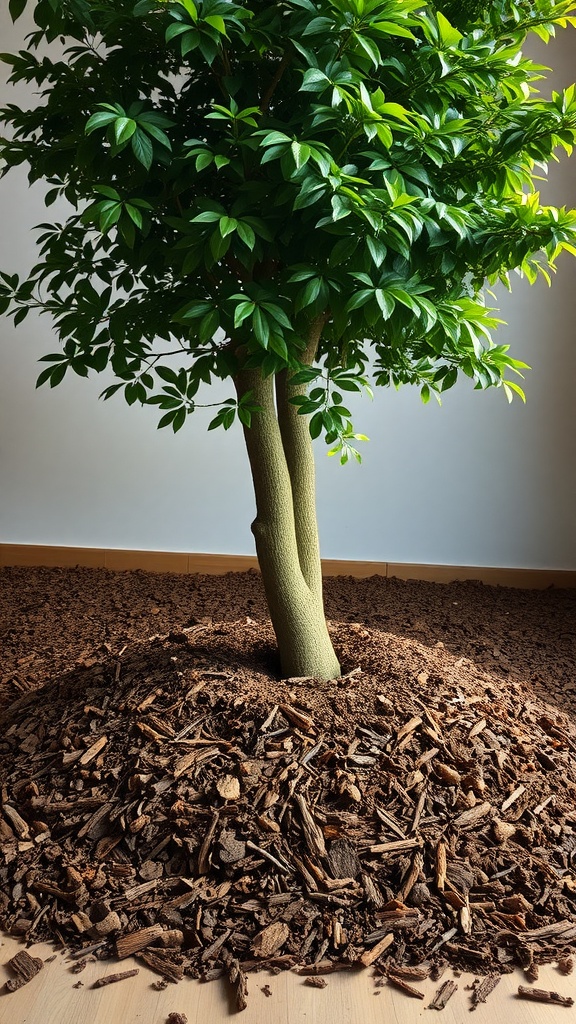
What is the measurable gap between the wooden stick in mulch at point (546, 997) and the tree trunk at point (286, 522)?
86 centimetres

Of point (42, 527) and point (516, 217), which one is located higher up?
point (516, 217)

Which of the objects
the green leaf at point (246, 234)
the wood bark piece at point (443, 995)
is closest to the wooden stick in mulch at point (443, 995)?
the wood bark piece at point (443, 995)

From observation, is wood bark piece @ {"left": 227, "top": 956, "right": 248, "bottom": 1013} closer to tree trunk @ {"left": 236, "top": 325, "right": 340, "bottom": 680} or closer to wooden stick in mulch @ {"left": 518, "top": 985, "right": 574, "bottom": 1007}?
wooden stick in mulch @ {"left": 518, "top": 985, "right": 574, "bottom": 1007}

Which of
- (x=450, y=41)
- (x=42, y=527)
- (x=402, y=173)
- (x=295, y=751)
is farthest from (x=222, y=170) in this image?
(x=42, y=527)

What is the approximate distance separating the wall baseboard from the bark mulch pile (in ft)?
6.25

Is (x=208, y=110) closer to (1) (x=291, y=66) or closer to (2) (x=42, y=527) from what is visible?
(1) (x=291, y=66)

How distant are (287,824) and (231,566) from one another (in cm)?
245

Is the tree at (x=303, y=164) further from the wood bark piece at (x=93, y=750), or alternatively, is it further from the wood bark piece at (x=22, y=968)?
the wood bark piece at (x=22, y=968)

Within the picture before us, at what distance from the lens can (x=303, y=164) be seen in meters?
1.32

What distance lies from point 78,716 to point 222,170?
1343mm

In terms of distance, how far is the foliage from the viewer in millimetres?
1394

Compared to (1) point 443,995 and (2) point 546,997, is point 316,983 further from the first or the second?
(2) point 546,997

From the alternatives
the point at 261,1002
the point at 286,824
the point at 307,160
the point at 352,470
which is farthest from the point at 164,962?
the point at 352,470

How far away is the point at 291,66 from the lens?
1707mm
